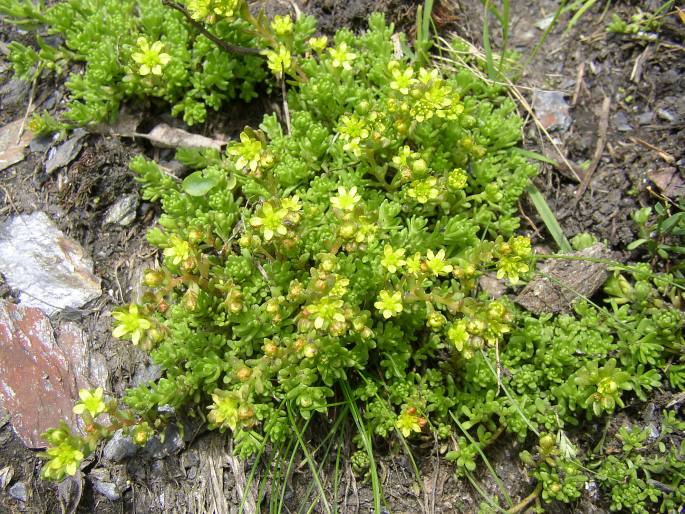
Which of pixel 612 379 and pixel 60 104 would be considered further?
pixel 60 104

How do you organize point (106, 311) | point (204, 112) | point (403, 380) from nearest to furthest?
point (403, 380) → point (106, 311) → point (204, 112)

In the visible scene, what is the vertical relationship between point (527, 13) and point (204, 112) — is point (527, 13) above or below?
above

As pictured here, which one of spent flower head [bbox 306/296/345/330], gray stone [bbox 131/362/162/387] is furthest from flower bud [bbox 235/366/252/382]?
gray stone [bbox 131/362/162/387]

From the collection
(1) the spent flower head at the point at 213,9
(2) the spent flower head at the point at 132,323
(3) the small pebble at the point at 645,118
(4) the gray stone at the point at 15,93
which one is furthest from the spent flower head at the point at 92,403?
(3) the small pebble at the point at 645,118

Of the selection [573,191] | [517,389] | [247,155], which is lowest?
[517,389]

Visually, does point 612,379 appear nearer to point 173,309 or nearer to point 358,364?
point 358,364

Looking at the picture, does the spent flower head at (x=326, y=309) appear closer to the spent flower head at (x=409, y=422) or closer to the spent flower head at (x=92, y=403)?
the spent flower head at (x=409, y=422)

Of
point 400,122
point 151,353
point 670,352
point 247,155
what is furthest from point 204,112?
point 670,352
